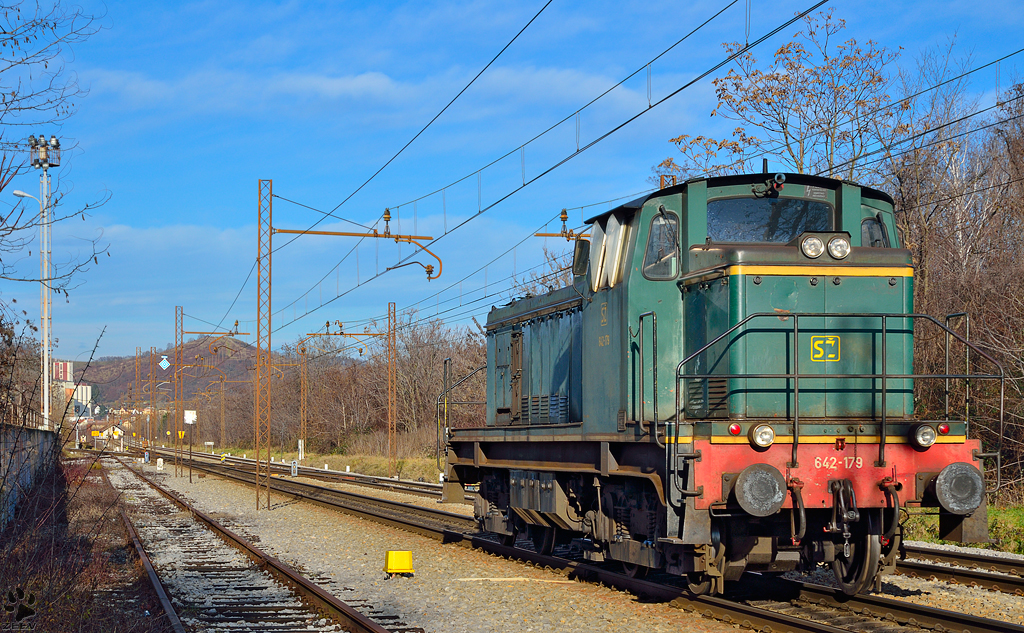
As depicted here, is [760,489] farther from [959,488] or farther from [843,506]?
[959,488]

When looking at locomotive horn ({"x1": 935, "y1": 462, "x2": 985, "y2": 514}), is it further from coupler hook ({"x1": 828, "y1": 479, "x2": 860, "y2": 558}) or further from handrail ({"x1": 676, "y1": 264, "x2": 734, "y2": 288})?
handrail ({"x1": 676, "y1": 264, "x2": 734, "y2": 288})

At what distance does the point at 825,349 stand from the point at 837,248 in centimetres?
90

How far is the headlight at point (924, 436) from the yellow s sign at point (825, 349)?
903mm

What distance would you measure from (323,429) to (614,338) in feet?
184

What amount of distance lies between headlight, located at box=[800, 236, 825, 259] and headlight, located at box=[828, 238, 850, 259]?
0.09 m

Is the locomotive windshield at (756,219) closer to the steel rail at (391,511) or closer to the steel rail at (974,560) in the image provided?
the steel rail at (974,560)

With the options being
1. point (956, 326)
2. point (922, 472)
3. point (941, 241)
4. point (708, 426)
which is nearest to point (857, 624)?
point (922, 472)

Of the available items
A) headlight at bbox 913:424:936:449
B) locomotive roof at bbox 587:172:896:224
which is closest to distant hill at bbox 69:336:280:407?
locomotive roof at bbox 587:172:896:224

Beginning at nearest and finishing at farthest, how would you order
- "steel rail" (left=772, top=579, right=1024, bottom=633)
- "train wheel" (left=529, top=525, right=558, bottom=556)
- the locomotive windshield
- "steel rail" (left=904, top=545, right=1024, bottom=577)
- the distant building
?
1. "steel rail" (left=772, top=579, right=1024, bottom=633)
2. the locomotive windshield
3. "steel rail" (left=904, top=545, right=1024, bottom=577)
4. "train wheel" (left=529, top=525, right=558, bottom=556)
5. the distant building

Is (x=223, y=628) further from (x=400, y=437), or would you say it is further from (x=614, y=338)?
(x=400, y=437)

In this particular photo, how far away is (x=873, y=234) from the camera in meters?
8.80

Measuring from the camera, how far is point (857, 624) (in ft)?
25.0

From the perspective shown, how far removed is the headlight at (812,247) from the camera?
8016 millimetres

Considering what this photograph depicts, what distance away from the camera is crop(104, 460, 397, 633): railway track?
27.6 ft
